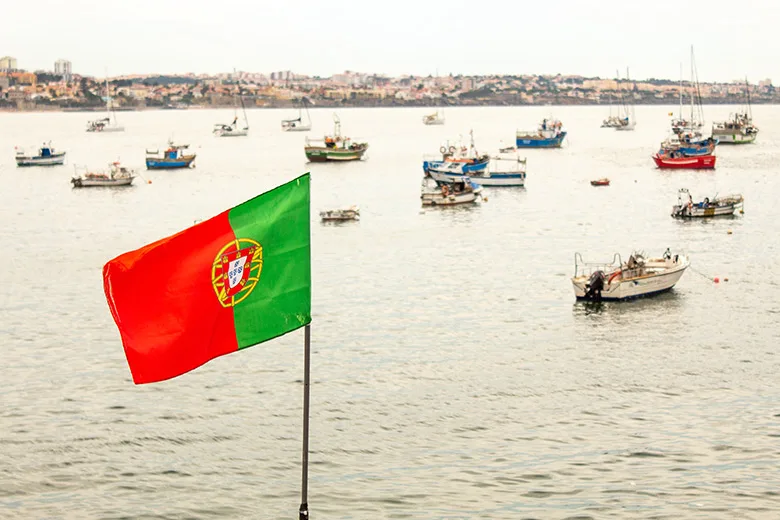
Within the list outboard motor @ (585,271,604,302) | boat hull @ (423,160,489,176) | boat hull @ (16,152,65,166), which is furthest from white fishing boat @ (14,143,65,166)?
outboard motor @ (585,271,604,302)

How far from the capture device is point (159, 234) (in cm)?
7062

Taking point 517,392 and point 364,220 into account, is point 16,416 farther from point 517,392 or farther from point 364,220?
point 364,220

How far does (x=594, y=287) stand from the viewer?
1700 inches

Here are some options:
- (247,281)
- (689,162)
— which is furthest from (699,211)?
(247,281)

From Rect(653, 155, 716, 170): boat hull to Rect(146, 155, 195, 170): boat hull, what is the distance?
50.6 metres

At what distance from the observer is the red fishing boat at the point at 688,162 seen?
118 metres

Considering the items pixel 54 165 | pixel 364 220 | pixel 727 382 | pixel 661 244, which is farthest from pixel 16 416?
pixel 54 165

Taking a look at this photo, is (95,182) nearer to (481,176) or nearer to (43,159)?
(43,159)

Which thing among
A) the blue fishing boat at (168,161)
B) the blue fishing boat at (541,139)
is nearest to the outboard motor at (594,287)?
the blue fishing boat at (168,161)

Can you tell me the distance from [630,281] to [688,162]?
7896cm

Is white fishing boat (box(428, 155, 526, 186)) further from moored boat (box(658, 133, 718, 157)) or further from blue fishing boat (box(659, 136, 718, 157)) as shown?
blue fishing boat (box(659, 136, 718, 157))

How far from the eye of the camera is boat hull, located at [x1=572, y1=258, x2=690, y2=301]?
4338 centimetres

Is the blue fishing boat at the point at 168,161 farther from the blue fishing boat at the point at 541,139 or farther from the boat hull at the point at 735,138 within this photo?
the boat hull at the point at 735,138

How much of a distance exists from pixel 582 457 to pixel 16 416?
14369mm
